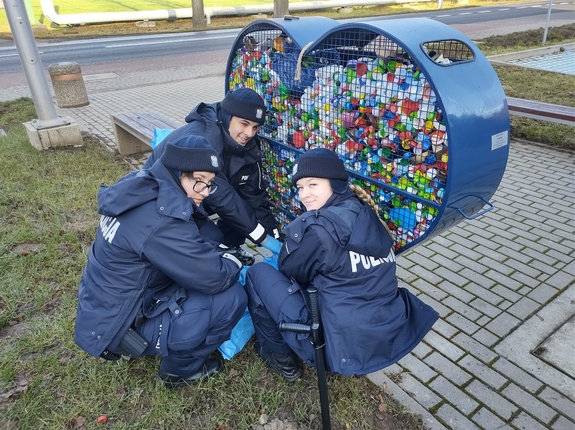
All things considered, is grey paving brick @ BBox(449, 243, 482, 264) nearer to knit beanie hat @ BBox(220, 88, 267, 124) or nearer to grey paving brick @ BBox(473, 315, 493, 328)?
grey paving brick @ BBox(473, 315, 493, 328)

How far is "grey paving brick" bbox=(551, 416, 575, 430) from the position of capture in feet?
7.80

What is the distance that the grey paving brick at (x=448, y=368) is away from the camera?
269cm

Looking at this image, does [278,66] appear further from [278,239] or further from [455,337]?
[455,337]

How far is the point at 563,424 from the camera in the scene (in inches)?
94.3

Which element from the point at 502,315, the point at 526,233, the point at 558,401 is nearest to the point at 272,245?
the point at 502,315

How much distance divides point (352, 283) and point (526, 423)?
1234 millimetres

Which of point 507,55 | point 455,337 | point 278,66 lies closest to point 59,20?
point 507,55

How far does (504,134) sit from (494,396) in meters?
1.47

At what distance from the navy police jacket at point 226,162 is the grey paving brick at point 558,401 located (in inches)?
77.3

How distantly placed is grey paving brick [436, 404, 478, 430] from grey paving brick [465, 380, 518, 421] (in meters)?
0.17

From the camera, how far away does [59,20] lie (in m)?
22.1

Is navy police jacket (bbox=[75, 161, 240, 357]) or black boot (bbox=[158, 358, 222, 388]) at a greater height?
navy police jacket (bbox=[75, 161, 240, 357])

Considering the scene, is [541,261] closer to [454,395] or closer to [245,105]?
[454,395]

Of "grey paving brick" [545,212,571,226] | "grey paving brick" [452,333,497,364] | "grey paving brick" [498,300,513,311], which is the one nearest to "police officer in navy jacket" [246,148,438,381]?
"grey paving brick" [452,333,497,364]
